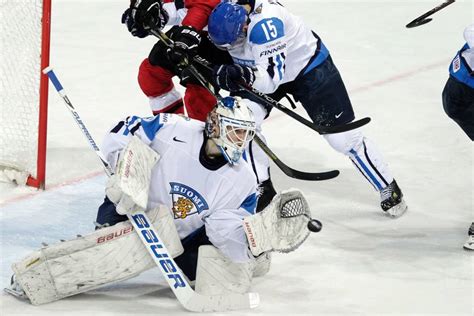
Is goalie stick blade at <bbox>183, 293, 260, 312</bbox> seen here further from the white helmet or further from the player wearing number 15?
the player wearing number 15

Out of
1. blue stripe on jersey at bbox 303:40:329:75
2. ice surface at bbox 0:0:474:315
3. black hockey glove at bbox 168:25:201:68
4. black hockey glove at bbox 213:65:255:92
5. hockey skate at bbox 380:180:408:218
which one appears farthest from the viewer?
hockey skate at bbox 380:180:408:218

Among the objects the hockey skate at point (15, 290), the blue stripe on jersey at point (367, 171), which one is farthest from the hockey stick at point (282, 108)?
the hockey skate at point (15, 290)

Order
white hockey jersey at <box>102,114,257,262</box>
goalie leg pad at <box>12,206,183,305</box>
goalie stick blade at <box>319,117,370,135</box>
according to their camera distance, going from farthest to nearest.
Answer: goalie stick blade at <box>319,117,370,135</box>, white hockey jersey at <box>102,114,257,262</box>, goalie leg pad at <box>12,206,183,305</box>

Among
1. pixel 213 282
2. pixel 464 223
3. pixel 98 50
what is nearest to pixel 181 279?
pixel 213 282

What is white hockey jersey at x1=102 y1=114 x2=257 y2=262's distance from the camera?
3.94 m

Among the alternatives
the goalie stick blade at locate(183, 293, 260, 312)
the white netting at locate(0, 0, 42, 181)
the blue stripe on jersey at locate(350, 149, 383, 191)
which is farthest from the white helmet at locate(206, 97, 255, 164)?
the white netting at locate(0, 0, 42, 181)

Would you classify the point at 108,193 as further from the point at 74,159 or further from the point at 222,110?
the point at 74,159

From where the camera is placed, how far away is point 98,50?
22.9 feet

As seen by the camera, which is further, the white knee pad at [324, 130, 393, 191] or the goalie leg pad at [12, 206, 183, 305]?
the white knee pad at [324, 130, 393, 191]

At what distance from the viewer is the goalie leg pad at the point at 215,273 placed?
3945 mm

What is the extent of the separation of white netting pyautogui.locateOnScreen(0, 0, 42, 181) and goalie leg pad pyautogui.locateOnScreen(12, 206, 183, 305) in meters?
1.20

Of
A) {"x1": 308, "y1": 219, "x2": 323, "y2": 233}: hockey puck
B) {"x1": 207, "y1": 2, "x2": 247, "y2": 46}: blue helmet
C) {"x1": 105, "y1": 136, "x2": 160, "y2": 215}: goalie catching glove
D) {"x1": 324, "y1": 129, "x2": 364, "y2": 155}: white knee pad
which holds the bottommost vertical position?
{"x1": 324, "y1": 129, "x2": 364, "y2": 155}: white knee pad

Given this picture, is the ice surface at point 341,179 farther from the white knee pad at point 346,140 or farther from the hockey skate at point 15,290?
the white knee pad at point 346,140

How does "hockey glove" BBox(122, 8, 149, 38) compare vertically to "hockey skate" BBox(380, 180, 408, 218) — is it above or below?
above
